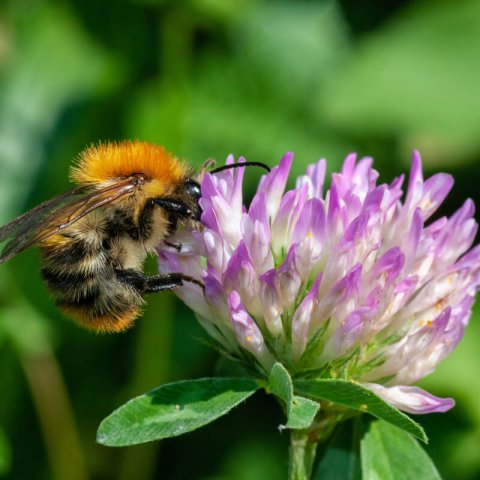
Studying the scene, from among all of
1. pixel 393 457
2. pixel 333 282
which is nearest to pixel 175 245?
pixel 333 282

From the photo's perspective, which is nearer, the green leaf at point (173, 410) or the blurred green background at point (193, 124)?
the green leaf at point (173, 410)

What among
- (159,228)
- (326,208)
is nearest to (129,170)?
(159,228)

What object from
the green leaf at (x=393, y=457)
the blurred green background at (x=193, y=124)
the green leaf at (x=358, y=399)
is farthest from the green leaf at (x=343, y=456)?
the blurred green background at (x=193, y=124)

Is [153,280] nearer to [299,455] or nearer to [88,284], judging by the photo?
[88,284]

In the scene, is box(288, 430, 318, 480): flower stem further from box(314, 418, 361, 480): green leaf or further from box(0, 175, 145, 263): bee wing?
box(0, 175, 145, 263): bee wing

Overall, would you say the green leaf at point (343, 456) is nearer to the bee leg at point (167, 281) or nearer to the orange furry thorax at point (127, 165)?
the bee leg at point (167, 281)

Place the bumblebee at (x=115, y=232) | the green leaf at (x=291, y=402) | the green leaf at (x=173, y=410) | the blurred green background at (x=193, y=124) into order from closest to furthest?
the green leaf at (x=291, y=402), the green leaf at (x=173, y=410), the bumblebee at (x=115, y=232), the blurred green background at (x=193, y=124)

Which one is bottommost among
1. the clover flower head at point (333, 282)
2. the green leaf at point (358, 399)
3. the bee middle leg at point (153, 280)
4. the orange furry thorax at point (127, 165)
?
the green leaf at point (358, 399)
